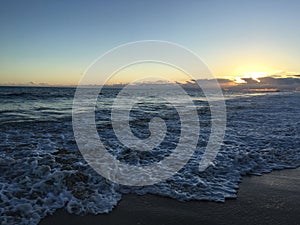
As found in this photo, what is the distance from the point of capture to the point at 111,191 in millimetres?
4898

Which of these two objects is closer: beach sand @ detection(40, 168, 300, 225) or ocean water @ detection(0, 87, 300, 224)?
beach sand @ detection(40, 168, 300, 225)

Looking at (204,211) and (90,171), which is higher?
(90,171)

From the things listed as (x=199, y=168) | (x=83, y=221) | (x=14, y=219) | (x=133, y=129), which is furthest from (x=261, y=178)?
(x=133, y=129)

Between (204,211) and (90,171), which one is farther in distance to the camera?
(90,171)

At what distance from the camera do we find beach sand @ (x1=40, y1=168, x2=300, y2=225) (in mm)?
3883

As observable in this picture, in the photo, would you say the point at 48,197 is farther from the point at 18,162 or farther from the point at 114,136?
the point at 114,136

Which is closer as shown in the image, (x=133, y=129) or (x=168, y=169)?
(x=168, y=169)

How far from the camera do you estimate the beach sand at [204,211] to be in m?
3.88

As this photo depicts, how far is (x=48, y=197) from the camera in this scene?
4.49 meters

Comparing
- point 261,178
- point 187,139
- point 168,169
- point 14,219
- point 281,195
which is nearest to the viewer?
point 14,219

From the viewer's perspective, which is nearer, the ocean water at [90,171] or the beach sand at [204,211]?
the beach sand at [204,211]

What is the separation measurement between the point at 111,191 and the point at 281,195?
3.20 meters

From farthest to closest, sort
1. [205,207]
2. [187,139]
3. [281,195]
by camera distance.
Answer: [187,139] → [281,195] → [205,207]

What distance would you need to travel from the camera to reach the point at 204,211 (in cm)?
423
